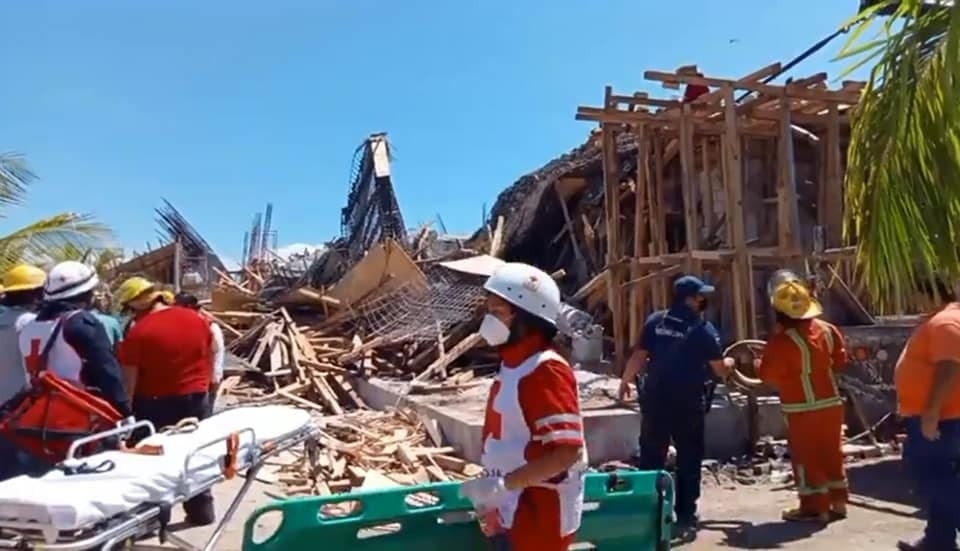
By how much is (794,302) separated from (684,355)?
3.00 ft

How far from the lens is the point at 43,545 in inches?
137

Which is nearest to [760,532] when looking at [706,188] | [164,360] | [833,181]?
[164,360]

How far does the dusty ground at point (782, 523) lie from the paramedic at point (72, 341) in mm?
1554

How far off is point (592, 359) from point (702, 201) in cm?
263

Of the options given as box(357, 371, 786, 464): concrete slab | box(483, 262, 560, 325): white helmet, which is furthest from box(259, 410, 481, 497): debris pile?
box(483, 262, 560, 325): white helmet

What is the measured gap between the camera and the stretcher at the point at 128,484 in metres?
3.49

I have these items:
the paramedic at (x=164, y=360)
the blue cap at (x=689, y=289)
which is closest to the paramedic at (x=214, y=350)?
the paramedic at (x=164, y=360)

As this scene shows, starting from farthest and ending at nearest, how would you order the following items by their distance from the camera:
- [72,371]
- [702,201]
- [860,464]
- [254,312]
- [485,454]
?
[254,312], [702,201], [860,464], [72,371], [485,454]

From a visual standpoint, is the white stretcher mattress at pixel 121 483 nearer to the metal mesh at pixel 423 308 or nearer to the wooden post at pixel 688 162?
the wooden post at pixel 688 162

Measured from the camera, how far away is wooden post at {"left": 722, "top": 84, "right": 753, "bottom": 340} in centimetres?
1077

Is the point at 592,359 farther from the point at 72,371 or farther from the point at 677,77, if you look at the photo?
the point at 72,371

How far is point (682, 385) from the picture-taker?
684 cm

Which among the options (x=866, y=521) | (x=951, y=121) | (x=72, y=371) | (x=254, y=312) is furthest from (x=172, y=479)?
(x=254, y=312)

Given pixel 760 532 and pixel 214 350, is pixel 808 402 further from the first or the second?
pixel 214 350
